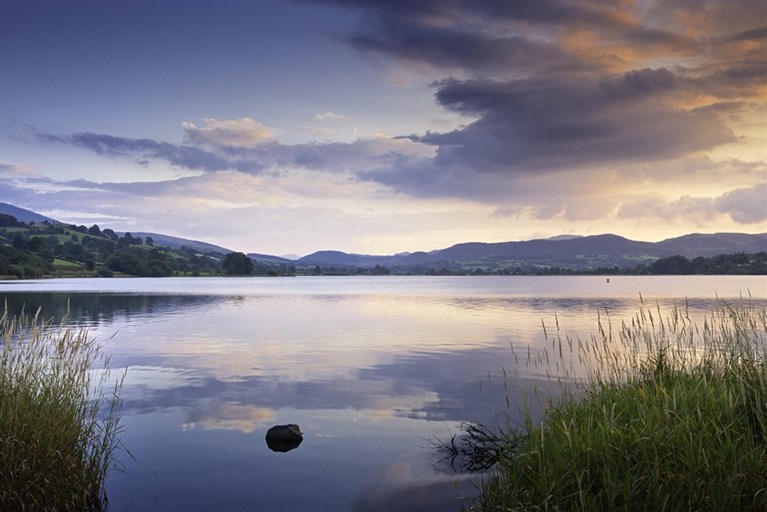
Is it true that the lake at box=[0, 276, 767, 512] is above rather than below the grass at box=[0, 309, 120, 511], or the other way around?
below

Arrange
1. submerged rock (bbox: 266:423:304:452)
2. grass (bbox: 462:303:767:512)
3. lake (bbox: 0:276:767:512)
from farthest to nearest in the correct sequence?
submerged rock (bbox: 266:423:304:452) → lake (bbox: 0:276:767:512) → grass (bbox: 462:303:767:512)

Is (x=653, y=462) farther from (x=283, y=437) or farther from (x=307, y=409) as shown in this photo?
(x=307, y=409)

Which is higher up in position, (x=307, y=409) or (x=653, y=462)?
(x=653, y=462)

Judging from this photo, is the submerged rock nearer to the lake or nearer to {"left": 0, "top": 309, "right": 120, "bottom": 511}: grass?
the lake

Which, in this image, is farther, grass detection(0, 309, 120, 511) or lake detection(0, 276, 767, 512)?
lake detection(0, 276, 767, 512)

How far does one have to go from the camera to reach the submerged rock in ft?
62.2

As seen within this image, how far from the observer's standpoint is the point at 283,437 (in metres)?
19.4

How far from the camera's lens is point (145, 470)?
1673cm

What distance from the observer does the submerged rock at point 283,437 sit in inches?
746

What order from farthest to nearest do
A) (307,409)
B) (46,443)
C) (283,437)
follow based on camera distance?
(307,409), (283,437), (46,443)

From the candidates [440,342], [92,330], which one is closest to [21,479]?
[440,342]

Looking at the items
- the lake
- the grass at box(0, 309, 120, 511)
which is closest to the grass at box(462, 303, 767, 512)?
the lake

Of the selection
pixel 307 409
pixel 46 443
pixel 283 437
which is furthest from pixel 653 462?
pixel 307 409

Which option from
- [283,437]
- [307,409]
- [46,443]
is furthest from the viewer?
[307,409]
